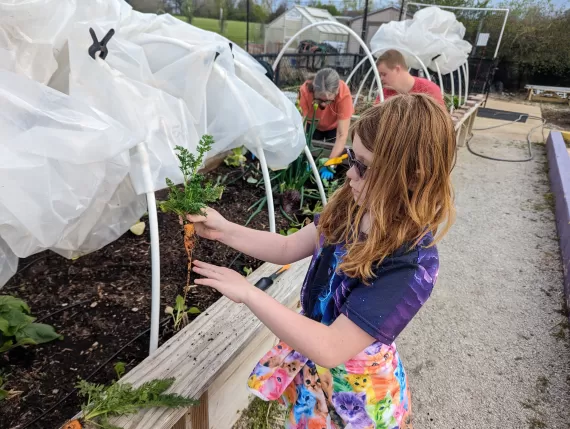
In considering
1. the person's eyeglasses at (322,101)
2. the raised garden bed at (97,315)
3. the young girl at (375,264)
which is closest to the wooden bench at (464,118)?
the person's eyeglasses at (322,101)

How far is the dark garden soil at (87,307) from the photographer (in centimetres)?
127

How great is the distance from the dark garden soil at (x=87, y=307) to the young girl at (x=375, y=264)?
719 mm

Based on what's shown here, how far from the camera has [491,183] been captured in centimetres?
494

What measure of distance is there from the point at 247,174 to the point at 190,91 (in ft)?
5.27

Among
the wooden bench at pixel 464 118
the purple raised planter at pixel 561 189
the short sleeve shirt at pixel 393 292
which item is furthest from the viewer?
the wooden bench at pixel 464 118

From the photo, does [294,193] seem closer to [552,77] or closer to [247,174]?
[247,174]

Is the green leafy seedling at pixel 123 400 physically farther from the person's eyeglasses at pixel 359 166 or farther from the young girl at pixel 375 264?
the person's eyeglasses at pixel 359 166

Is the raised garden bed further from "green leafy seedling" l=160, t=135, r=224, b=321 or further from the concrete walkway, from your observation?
the concrete walkway

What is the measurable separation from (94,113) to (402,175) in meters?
0.81

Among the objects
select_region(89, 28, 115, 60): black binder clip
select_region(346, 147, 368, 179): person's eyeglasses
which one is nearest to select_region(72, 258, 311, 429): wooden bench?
select_region(346, 147, 368, 179): person's eyeglasses

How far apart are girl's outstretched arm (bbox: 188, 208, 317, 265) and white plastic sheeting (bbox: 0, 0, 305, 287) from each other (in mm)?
227

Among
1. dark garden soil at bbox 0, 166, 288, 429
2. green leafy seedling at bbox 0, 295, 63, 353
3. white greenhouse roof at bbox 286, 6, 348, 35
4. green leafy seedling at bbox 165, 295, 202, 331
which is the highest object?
white greenhouse roof at bbox 286, 6, 348, 35

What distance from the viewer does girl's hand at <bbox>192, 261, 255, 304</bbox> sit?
927 millimetres

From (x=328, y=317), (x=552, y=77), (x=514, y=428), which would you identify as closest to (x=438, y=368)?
(x=514, y=428)
